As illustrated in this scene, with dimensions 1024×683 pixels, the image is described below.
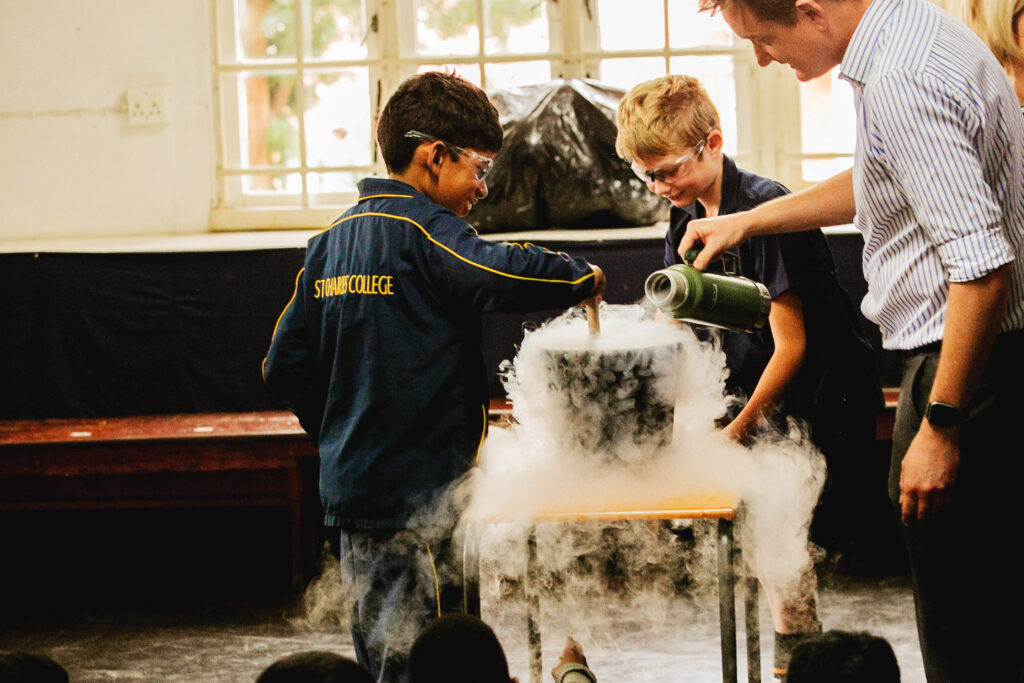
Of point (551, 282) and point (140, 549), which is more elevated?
point (551, 282)

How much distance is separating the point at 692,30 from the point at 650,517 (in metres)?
3.15

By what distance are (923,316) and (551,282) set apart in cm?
59

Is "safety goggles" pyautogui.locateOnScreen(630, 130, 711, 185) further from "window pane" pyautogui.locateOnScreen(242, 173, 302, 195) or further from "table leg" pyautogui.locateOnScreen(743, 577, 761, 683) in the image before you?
"window pane" pyautogui.locateOnScreen(242, 173, 302, 195)

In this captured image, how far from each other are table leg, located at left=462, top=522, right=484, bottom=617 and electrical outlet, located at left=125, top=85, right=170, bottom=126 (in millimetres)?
3118

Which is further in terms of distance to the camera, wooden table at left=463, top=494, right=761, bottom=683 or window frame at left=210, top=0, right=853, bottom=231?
window frame at left=210, top=0, right=853, bottom=231

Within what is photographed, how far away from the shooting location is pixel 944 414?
1.37 metres

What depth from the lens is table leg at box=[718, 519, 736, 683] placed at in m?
1.68

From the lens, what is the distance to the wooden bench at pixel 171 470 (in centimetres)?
334

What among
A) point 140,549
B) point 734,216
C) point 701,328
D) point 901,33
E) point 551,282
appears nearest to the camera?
point 901,33

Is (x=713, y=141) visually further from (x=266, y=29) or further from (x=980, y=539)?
(x=266, y=29)

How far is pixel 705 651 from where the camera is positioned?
285 cm

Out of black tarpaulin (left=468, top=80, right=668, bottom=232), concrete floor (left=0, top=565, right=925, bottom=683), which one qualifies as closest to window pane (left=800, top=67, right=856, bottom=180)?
black tarpaulin (left=468, top=80, right=668, bottom=232)

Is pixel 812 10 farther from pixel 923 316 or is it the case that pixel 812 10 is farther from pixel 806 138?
pixel 806 138

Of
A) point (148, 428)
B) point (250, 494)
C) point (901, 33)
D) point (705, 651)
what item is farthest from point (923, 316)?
point (148, 428)
